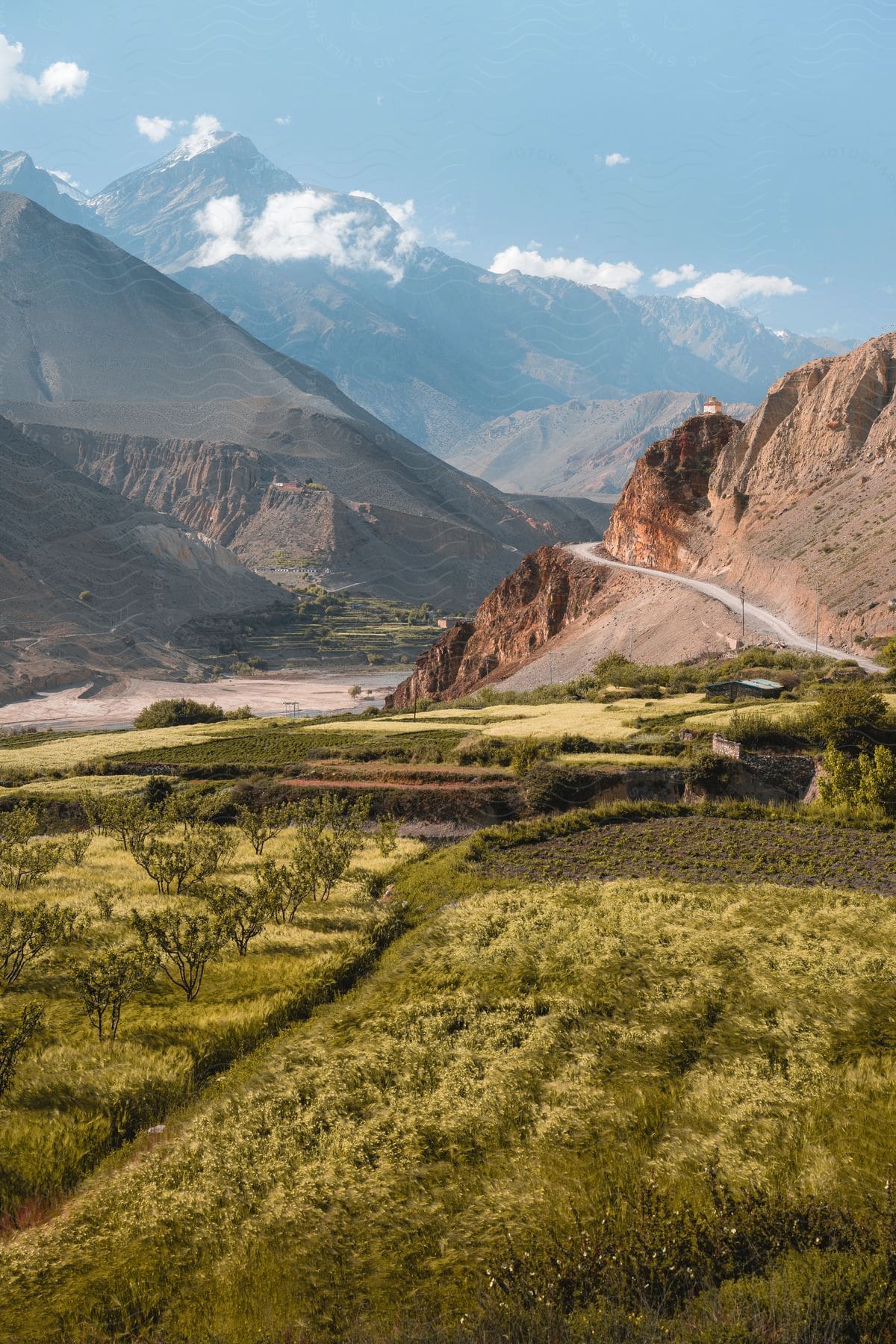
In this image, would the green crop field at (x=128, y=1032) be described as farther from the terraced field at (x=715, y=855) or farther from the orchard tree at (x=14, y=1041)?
the terraced field at (x=715, y=855)

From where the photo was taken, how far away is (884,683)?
38.3 metres

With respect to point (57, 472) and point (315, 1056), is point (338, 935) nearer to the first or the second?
point (315, 1056)

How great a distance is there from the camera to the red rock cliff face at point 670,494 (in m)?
81.4

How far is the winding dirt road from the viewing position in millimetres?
51344

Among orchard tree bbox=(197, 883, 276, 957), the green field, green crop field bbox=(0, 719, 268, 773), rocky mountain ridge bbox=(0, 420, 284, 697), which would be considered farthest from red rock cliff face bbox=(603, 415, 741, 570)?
orchard tree bbox=(197, 883, 276, 957)

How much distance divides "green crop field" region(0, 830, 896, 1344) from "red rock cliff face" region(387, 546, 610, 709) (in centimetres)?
6006

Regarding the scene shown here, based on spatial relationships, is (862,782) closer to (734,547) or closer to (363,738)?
(363,738)

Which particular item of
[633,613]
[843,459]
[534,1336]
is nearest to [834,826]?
[534,1336]

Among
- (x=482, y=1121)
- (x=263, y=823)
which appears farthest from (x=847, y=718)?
(x=482, y=1121)

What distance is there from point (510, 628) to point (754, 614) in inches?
943

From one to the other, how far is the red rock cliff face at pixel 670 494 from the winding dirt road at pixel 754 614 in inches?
75.3

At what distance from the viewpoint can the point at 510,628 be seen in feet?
264

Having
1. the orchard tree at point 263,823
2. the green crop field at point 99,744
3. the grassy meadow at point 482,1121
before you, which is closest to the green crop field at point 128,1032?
the grassy meadow at point 482,1121

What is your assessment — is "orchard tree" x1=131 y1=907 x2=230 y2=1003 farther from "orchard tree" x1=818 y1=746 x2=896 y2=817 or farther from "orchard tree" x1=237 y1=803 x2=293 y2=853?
"orchard tree" x1=818 y1=746 x2=896 y2=817
